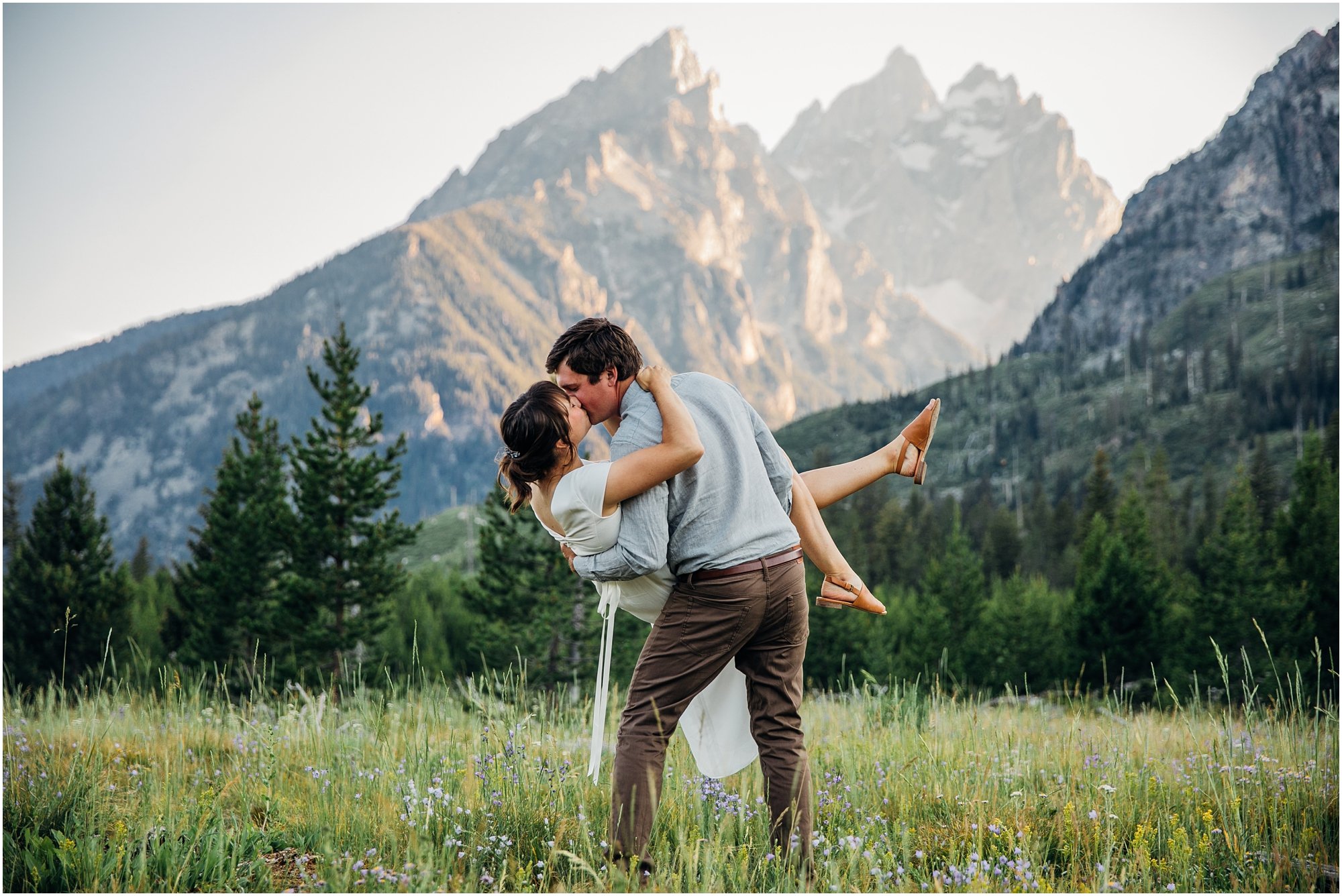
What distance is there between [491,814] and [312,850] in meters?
0.71

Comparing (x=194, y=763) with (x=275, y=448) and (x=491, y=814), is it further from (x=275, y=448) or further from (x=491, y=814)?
(x=275, y=448)

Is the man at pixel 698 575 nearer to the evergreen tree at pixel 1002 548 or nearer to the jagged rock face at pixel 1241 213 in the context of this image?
the evergreen tree at pixel 1002 548

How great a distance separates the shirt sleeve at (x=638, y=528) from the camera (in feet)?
11.0

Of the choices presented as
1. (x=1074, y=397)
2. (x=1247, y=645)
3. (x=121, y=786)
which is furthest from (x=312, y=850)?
(x=1074, y=397)

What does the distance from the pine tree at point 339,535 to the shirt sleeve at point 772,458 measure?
37.4m

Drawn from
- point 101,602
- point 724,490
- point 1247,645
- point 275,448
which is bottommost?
point 1247,645

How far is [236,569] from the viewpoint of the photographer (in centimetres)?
4684

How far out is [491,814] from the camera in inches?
152

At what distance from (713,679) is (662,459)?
0.92m

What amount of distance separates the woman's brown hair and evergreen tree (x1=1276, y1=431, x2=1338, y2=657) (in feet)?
161

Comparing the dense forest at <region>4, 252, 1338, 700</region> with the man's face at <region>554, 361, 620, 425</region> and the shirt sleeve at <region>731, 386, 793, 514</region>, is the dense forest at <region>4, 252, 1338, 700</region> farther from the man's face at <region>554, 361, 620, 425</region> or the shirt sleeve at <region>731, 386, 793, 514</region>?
the shirt sleeve at <region>731, 386, 793, 514</region>

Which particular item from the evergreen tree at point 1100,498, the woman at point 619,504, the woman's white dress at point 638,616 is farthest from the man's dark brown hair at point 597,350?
the evergreen tree at point 1100,498

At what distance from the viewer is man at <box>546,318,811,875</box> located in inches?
133

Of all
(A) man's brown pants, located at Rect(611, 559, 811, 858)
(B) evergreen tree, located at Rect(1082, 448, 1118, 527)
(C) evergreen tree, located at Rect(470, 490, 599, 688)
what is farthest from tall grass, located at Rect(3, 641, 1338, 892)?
(B) evergreen tree, located at Rect(1082, 448, 1118, 527)
